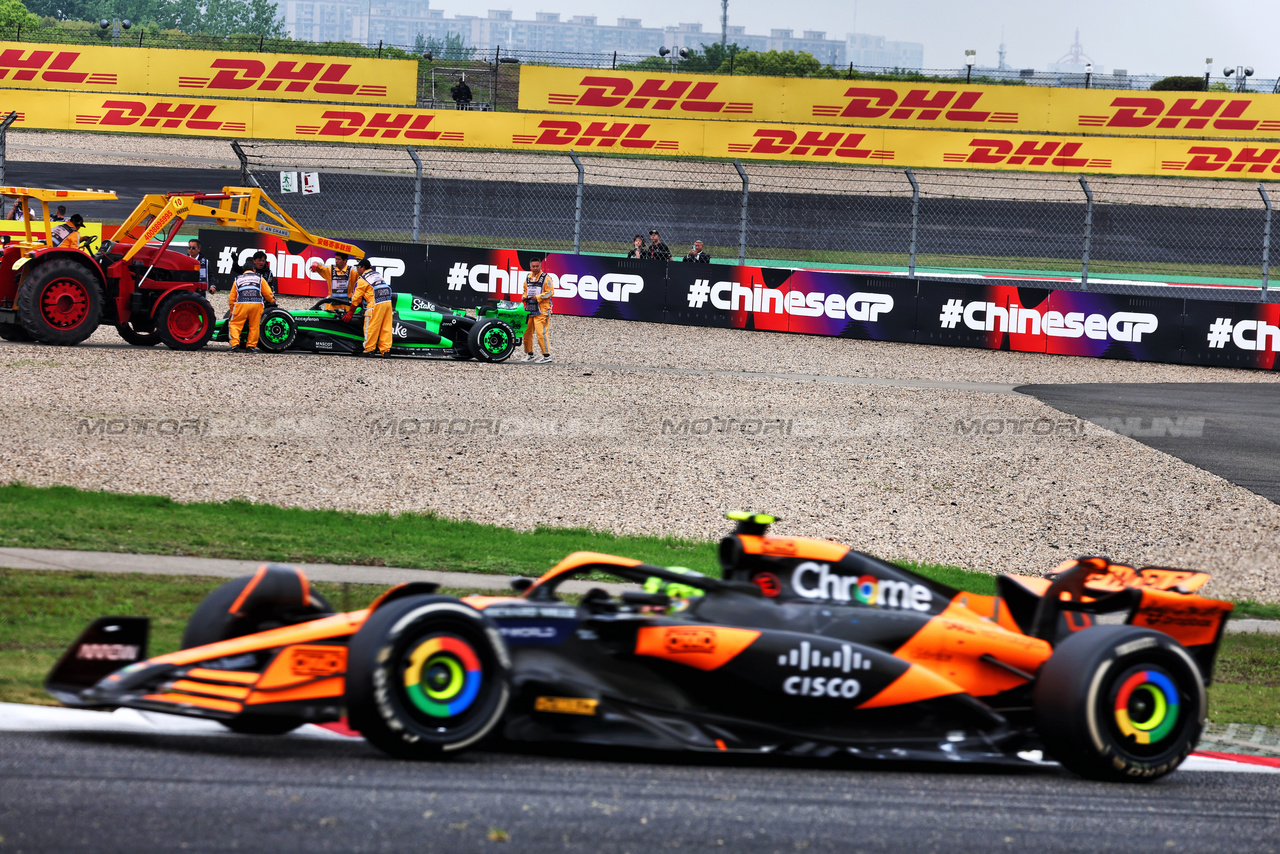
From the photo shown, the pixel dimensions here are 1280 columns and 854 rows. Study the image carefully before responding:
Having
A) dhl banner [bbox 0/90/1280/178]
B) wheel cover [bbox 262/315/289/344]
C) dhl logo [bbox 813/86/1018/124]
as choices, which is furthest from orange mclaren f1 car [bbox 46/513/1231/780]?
dhl logo [bbox 813/86/1018/124]

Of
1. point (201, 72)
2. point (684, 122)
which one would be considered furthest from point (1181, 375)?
point (201, 72)

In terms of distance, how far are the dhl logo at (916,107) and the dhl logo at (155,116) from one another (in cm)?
1827

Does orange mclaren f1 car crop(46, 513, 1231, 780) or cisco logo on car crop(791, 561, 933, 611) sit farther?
cisco logo on car crop(791, 561, 933, 611)

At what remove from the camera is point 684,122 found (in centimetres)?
3769

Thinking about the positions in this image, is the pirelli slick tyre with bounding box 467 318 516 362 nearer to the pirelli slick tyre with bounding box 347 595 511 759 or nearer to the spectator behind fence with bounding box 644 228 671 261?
the spectator behind fence with bounding box 644 228 671 261

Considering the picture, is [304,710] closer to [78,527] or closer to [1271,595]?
[78,527]

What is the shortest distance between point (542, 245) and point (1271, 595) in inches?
909

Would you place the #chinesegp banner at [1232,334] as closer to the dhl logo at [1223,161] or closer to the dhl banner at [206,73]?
the dhl logo at [1223,161]

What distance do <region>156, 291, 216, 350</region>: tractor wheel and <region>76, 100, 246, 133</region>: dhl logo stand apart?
2173 centimetres

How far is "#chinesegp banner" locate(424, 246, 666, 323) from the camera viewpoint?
2342cm

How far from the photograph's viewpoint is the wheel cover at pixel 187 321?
17.9 m

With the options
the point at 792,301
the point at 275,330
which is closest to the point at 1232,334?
the point at 792,301

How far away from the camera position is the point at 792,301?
22.7m

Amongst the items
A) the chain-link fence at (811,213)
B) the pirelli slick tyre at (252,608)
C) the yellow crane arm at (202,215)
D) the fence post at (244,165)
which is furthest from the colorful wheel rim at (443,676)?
the chain-link fence at (811,213)
